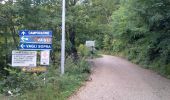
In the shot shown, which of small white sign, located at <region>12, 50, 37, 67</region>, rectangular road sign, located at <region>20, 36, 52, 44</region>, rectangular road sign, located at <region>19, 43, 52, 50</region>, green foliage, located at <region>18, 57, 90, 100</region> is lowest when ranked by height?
green foliage, located at <region>18, 57, 90, 100</region>

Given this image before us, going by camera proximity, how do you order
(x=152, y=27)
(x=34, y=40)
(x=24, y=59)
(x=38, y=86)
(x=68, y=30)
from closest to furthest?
(x=38, y=86), (x=24, y=59), (x=34, y=40), (x=152, y=27), (x=68, y=30)

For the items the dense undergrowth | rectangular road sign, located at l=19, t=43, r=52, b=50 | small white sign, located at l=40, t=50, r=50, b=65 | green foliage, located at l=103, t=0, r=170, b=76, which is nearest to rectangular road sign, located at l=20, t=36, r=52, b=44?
rectangular road sign, located at l=19, t=43, r=52, b=50

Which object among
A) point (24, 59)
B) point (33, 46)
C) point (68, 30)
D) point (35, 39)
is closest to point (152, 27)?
point (68, 30)

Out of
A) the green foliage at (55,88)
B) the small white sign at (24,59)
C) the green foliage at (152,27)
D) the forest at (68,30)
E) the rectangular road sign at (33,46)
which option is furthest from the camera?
the green foliage at (152,27)

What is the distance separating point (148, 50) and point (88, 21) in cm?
636

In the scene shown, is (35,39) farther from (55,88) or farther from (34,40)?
(55,88)

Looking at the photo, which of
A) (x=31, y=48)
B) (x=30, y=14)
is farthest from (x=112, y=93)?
(x=30, y=14)

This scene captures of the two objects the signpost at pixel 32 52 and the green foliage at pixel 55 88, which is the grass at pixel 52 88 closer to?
the green foliage at pixel 55 88

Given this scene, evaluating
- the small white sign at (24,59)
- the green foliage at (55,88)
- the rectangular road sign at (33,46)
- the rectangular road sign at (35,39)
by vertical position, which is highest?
the rectangular road sign at (35,39)

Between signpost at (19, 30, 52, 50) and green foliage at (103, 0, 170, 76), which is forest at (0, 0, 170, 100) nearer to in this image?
green foliage at (103, 0, 170, 76)

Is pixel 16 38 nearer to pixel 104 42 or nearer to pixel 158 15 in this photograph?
pixel 158 15

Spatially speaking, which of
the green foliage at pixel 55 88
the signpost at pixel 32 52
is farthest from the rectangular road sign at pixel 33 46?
the green foliage at pixel 55 88

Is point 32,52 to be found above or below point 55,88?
above

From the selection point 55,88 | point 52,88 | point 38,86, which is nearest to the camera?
point 38,86
